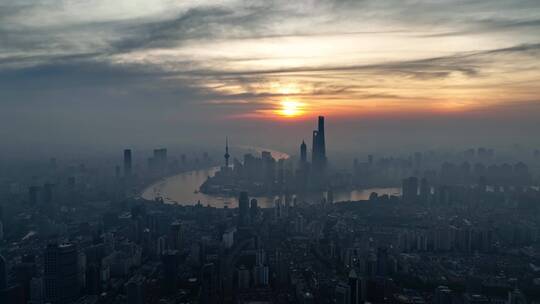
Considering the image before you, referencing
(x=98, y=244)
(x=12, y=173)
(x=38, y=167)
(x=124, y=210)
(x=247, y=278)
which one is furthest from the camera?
(x=38, y=167)

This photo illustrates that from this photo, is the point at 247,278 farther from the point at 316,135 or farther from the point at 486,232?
the point at 316,135

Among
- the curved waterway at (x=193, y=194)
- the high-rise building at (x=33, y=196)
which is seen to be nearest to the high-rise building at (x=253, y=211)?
the curved waterway at (x=193, y=194)

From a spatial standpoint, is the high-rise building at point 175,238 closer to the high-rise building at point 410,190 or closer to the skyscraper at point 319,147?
the high-rise building at point 410,190

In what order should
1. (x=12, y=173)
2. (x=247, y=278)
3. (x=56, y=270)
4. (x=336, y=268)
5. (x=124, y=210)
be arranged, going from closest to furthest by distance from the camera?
(x=56, y=270) < (x=247, y=278) < (x=336, y=268) < (x=124, y=210) < (x=12, y=173)

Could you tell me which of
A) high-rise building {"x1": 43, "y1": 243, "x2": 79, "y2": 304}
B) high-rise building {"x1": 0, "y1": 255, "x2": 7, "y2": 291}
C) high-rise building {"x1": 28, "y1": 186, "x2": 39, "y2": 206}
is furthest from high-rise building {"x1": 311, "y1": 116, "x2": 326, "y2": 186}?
high-rise building {"x1": 0, "y1": 255, "x2": 7, "y2": 291}

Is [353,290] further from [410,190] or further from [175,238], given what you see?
[410,190]

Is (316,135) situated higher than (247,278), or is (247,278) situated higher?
(316,135)

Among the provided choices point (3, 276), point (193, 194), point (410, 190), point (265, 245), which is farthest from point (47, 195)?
point (410, 190)

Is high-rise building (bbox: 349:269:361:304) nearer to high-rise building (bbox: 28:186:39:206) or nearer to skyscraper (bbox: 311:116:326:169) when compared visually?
high-rise building (bbox: 28:186:39:206)

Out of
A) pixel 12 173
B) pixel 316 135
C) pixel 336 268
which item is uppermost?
pixel 316 135

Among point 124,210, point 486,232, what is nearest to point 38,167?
point 124,210
